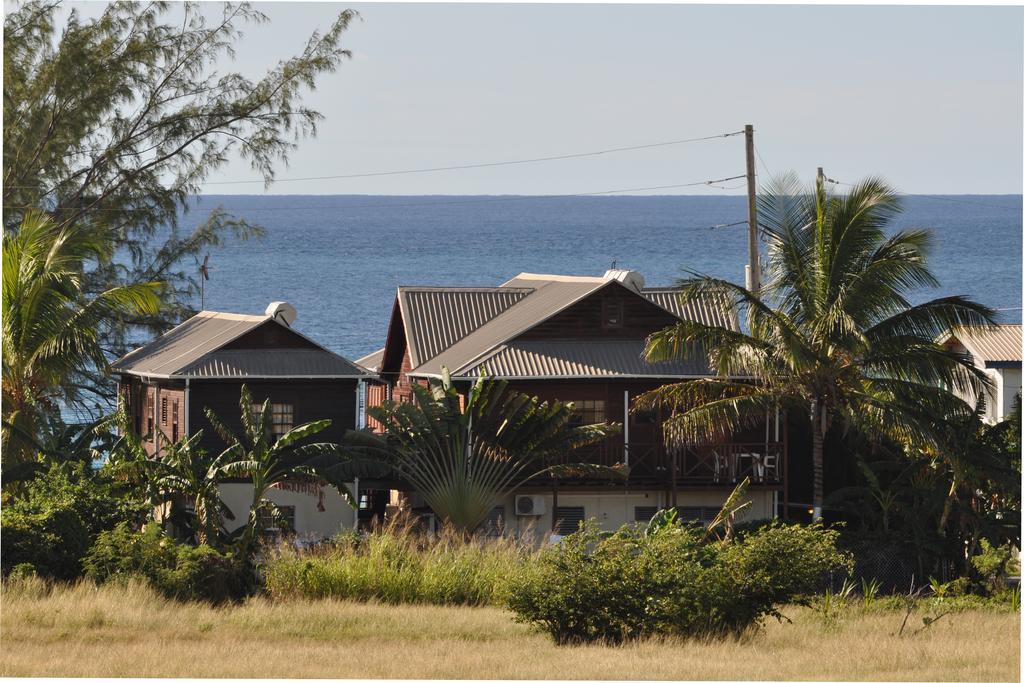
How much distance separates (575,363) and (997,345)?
33.6 ft

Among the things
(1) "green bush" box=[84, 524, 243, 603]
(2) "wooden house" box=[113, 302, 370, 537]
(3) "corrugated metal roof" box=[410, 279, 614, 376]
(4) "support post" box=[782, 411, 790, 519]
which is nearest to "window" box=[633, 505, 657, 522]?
(4) "support post" box=[782, 411, 790, 519]

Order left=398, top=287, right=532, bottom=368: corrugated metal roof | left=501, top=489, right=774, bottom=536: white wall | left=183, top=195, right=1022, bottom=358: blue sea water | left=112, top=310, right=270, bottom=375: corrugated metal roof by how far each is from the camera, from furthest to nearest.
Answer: left=183, top=195, right=1022, bottom=358: blue sea water
left=398, top=287, right=532, bottom=368: corrugated metal roof
left=112, top=310, right=270, bottom=375: corrugated metal roof
left=501, top=489, right=774, bottom=536: white wall

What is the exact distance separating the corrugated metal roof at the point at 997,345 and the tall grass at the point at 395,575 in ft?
48.6

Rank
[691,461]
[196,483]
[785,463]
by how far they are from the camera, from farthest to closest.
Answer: [691,461], [785,463], [196,483]

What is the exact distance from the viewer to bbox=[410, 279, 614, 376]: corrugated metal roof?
110 ft

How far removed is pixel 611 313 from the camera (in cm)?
3394

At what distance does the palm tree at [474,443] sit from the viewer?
101 feet

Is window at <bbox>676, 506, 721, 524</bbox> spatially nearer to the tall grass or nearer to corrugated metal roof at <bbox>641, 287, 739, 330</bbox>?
corrugated metal roof at <bbox>641, 287, 739, 330</bbox>

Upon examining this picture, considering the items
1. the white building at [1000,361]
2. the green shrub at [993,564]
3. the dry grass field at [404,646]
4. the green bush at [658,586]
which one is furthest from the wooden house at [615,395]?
the green bush at [658,586]

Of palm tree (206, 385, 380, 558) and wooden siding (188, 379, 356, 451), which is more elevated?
wooden siding (188, 379, 356, 451)

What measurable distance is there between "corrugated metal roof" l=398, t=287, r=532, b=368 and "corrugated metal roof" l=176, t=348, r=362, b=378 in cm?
210

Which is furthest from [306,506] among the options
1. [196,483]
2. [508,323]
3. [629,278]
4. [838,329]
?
[838,329]

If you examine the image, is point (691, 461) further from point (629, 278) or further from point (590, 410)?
point (629, 278)

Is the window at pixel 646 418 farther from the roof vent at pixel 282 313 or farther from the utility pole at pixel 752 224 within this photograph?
the roof vent at pixel 282 313
